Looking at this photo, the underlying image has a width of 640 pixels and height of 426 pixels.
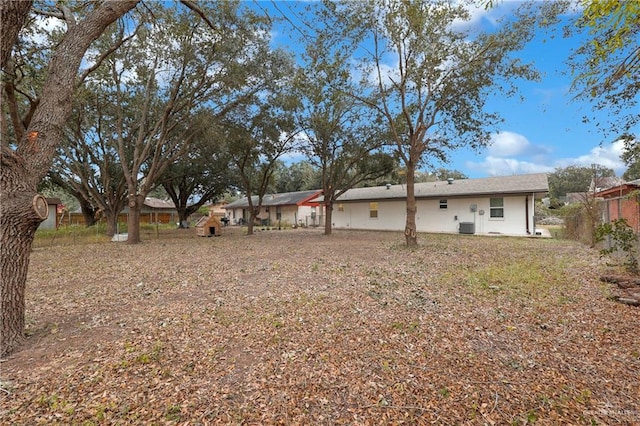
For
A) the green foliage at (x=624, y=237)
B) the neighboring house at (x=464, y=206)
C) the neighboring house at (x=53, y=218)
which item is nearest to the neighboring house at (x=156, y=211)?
the neighboring house at (x=53, y=218)

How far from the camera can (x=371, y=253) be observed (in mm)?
9906

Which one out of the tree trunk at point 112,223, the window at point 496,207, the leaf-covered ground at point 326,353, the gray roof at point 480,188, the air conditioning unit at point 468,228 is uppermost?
the gray roof at point 480,188

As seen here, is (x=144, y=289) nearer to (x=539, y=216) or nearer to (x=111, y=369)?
(x=111, y=369)

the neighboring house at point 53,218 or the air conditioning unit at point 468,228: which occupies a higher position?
the neighboring house at point 53,218

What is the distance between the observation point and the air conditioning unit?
17.6m

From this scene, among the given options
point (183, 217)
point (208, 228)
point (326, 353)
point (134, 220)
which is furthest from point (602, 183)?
point (326, 353)

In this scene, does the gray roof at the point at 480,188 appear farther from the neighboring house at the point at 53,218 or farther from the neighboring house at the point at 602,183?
the neighboring house at the point at 53,218

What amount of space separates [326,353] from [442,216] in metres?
17.7

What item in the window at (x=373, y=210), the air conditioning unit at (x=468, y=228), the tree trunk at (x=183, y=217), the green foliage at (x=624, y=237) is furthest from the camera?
the tree trunk at (x=183, y=217)

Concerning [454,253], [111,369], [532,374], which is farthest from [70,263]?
[454,253]

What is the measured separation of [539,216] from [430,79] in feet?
93.2

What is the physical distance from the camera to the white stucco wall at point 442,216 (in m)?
16.5

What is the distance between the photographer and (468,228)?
17750mm

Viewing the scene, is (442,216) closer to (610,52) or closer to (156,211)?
(610,52)
